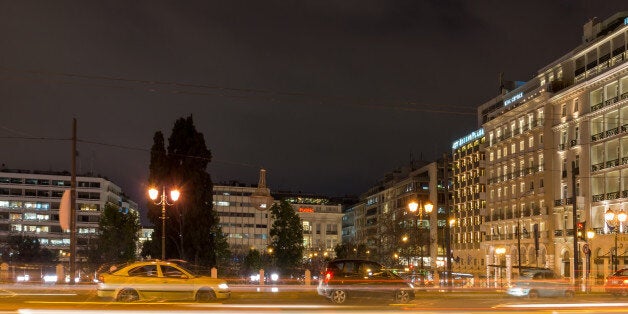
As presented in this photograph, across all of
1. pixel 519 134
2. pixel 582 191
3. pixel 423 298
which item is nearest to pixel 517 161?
pixel 519 134

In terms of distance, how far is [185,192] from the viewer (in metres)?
49.4

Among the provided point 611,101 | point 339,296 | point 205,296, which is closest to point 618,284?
point 339,296

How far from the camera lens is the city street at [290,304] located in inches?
790

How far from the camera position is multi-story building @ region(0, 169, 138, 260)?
14912cm

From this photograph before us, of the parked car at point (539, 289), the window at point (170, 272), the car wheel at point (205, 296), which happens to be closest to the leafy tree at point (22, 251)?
the window at point (170, 272)

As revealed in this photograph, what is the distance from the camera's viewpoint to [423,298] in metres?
30.2

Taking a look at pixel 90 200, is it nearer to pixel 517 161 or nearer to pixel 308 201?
pixel 308 201

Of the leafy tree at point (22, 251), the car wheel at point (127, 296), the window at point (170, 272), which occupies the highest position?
the window at point (170, 272)

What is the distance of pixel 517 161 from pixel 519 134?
12.6ft

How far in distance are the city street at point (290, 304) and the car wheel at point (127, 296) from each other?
540 mm

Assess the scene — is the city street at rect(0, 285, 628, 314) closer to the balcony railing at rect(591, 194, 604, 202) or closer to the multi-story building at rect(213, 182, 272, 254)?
the balcony railing at rect(591, 194, 604, 202)

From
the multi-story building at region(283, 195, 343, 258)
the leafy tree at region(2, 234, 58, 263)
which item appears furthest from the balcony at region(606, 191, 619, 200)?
the multi-story building at region(283, 195, 343, 258)

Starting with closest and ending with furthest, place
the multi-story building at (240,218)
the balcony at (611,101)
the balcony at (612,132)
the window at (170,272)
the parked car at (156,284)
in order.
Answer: the parked car at (156,284), the window at (170,272), the balcony at (611,101), the balcony at (612,132), the multi-story building at (240,218)

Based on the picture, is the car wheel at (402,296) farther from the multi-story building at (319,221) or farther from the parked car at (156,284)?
the multi-story building at (319,221)
